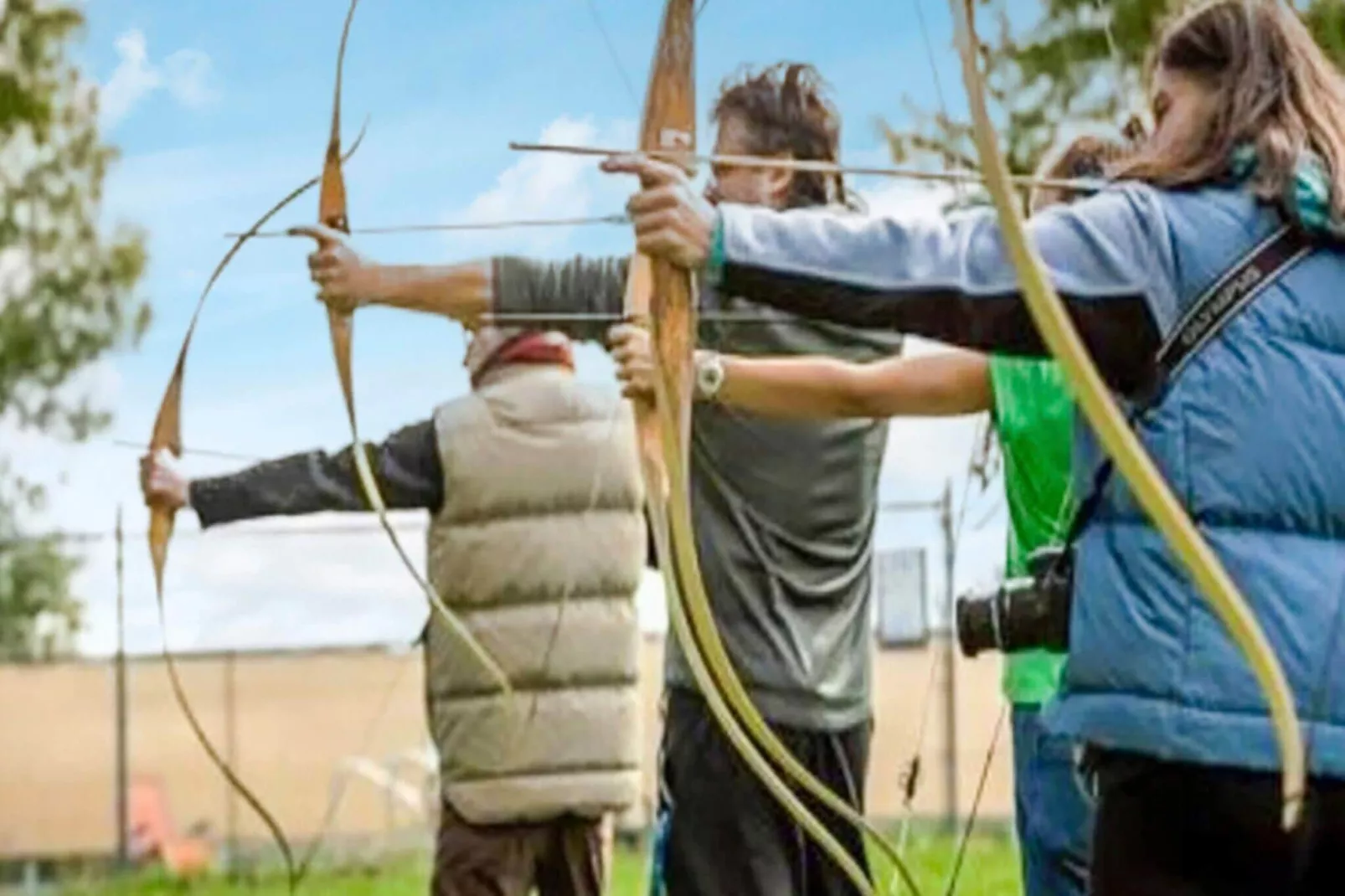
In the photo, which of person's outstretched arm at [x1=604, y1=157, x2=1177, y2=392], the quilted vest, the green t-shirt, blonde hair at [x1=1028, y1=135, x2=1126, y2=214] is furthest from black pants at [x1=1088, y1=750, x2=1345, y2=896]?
the quilted vest

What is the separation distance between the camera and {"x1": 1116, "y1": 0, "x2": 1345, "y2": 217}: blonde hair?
2033 millimetres

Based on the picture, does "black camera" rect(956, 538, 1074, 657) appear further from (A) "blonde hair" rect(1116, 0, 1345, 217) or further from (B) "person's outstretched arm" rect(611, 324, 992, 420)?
(A) "blonde hair" rect(1116, 0, 1345, 217)

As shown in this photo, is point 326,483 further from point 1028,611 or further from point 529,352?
point 1028,611

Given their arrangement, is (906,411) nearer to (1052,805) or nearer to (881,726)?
(1052,805)

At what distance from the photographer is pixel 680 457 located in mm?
2008

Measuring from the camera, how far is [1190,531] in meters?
1.67

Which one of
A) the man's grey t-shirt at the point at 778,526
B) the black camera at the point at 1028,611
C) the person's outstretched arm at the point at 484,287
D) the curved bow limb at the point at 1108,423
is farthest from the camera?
the man's grey t-shirt at the point at 778,526

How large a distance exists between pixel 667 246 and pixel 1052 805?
1117mm

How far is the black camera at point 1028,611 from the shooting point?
7.73 ft

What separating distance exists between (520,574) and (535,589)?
1.0 inches

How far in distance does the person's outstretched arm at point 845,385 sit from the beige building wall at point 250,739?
918 centimetres

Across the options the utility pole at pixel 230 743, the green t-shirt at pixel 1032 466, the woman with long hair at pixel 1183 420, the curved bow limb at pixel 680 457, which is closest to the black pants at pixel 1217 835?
the woman with long hair at pixel 1183 420

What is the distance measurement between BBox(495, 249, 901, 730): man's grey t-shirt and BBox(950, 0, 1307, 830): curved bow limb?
4.58 feet

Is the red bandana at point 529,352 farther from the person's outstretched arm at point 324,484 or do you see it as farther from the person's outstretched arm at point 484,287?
the person's outstretched arm at point 484,287
